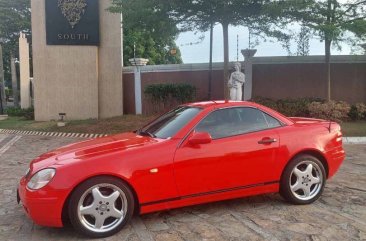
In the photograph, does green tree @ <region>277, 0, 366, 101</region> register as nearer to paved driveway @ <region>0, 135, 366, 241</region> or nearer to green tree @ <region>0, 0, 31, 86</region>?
paved driveway @ <region>0, 135, 366, 241</region>

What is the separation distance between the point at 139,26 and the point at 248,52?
461 centimetres

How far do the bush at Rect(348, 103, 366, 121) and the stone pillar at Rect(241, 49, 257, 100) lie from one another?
3.85 metres

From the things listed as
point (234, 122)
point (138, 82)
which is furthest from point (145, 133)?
point (138, 82)

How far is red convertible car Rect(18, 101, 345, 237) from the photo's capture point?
473 centimetres

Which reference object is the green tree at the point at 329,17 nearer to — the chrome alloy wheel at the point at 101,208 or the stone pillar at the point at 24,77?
the chrome alloy wheel at the point at 101,208

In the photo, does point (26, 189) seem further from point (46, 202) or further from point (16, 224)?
point (16, 224)

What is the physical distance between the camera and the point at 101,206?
4.78 meters

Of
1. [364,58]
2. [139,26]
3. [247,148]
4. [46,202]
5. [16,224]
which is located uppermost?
[139,26]

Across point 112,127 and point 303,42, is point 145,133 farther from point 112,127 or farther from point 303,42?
point 303,42

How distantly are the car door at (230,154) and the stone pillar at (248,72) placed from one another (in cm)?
1225

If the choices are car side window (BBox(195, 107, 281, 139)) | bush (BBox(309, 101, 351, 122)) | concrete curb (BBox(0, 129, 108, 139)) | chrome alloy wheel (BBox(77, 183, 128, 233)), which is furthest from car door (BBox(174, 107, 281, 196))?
bush (BBox(309, 101, 351, 122))

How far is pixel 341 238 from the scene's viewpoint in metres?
4.65

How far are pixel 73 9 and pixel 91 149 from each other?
15.6 meters

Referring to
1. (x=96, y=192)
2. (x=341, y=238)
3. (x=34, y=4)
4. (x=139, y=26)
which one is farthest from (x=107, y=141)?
(x=34, y=4)
